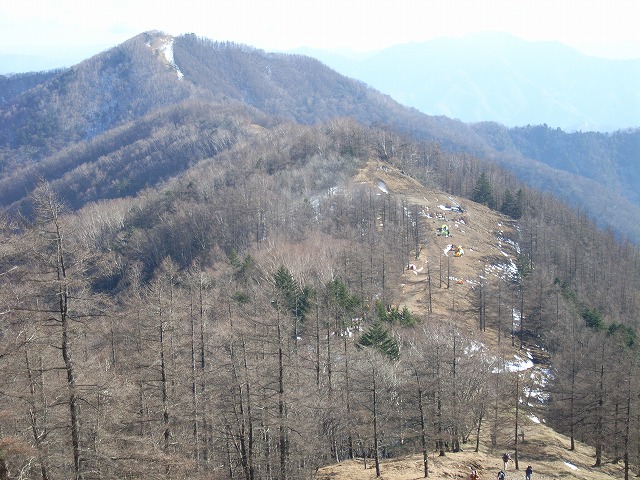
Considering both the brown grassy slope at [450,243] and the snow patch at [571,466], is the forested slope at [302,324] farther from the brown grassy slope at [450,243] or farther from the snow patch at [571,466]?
the snow patch at [571,466]

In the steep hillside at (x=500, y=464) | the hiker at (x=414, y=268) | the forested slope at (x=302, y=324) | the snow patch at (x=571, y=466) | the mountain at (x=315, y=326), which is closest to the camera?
the forested slope at (x=302, y=324)

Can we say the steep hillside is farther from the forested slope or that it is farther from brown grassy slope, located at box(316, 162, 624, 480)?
the forested slope

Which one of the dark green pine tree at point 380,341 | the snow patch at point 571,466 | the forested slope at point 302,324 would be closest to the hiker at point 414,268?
the forested slope at point 302,324

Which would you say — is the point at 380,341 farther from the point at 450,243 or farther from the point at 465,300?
the point at 450,243

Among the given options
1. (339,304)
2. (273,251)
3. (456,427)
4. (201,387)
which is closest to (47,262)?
(201,387)

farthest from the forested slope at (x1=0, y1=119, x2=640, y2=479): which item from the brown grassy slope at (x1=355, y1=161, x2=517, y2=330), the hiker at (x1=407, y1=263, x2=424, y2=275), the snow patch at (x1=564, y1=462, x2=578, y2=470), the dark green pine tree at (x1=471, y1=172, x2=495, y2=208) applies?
the snow patch at (x1=564, y1=462, x2=578, y2=470)

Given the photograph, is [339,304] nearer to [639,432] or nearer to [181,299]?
[181,299]
